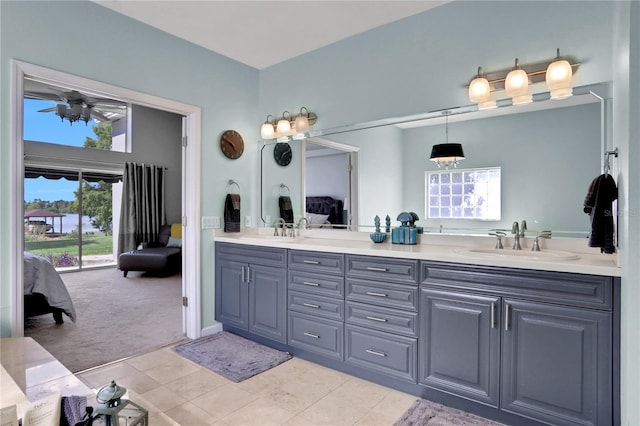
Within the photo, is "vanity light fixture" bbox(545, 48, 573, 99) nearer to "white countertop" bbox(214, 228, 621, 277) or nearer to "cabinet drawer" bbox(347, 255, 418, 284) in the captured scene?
"white countertop" bbox(214, 228, 621, 277)

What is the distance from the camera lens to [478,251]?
7.06 ft

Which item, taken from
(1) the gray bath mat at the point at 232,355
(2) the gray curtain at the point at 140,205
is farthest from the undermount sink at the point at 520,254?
(2) the gray curtain at the point at 140,205

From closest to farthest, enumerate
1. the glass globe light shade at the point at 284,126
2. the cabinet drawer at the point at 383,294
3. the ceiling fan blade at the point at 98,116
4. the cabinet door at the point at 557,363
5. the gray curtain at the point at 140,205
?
1. the cabinet door at the point at 557,363
2. the cabinet drawer at the point at 383,294
3. the glass globe light shade at the point at 284,126
4. the ceiling fan blade at the point at 98,116
5. the gray curtain at the point at 140,205

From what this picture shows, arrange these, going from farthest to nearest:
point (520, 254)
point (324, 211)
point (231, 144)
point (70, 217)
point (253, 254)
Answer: point (70, 217), point (231, 144), point (324, 211), point (253, 254), point (520, 254)

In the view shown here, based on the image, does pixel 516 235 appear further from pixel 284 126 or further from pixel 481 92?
pixel 284 126

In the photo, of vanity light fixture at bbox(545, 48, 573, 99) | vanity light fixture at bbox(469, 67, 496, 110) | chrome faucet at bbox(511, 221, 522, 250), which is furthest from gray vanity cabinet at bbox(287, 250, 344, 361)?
vanity light fixture at bbox(545, 48, 573, 99)

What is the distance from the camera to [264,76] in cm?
367

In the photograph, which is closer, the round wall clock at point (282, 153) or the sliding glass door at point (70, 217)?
the round wall clock at point (282, 153)

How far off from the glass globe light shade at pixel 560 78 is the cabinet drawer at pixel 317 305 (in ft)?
6.05

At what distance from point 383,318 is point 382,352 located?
215mm

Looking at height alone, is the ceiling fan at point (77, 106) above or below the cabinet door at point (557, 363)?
above

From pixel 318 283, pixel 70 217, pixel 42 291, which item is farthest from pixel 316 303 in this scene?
pixel 70 217

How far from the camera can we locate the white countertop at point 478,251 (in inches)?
65.6

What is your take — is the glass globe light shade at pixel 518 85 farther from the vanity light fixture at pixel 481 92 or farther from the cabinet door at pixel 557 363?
the cabinet door at pixel 557 363
